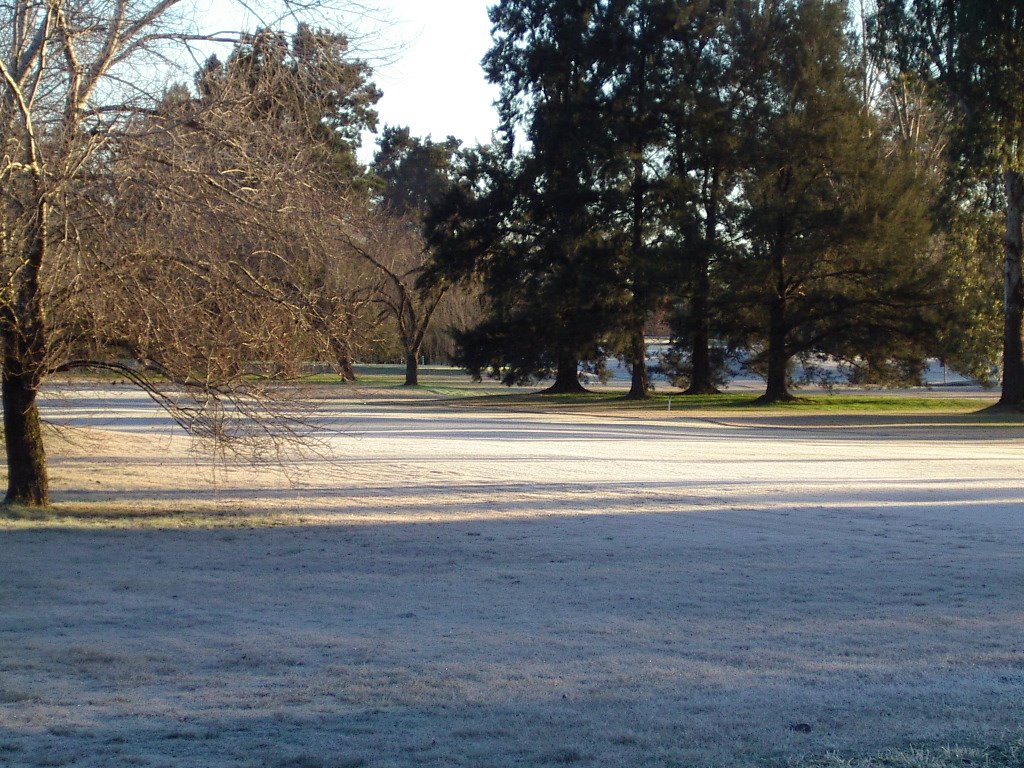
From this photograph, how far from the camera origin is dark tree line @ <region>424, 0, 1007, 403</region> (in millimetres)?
40812

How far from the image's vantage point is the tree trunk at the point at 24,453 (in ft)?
45.9

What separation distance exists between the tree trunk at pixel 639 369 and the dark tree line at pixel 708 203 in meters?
0.13

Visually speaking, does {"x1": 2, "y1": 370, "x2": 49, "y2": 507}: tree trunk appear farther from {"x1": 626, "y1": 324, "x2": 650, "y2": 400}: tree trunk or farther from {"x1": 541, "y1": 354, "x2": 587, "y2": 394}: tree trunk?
{"x1": 541, "y1": 354, "x2": 587, "y2": 394}: tree trunk

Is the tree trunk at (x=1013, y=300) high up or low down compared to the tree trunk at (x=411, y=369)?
up

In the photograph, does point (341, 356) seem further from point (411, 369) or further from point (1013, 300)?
point (411, 369)

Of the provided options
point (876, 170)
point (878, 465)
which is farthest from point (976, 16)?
point (878, 465)

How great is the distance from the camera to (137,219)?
11898mm

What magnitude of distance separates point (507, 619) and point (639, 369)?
4036 cm

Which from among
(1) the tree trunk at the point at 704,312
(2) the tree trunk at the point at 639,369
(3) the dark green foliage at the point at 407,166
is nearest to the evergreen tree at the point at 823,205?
(1) the tree trunk at the point at 704,312

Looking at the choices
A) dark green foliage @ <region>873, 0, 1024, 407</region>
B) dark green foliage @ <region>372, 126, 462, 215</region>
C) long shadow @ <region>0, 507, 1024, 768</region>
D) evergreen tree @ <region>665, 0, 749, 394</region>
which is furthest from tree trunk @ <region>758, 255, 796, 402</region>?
dark green foliage @ <region>372, 126, 462, 215</region>

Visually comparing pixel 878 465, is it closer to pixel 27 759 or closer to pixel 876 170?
pixel 27 759

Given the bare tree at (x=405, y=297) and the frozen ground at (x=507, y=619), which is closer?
the frozen ground at (x=507, y=619)

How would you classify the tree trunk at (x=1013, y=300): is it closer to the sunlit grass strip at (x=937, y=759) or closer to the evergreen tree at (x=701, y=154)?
the evergreen tree at (x=701, y=154)

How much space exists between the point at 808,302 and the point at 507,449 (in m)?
21.7
